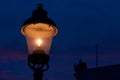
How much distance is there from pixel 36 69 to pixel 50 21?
751mm

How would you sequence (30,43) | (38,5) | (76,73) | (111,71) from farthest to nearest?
1. (76,73)
2. (111,71)
3. (38,5)
4. (30,43)

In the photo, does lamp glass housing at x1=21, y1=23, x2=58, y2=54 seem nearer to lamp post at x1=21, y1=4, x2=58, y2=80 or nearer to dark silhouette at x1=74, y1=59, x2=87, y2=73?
lamp post at x1=21, y1=4, x2=58, y2=80

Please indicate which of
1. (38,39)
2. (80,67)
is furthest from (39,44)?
(80,67)

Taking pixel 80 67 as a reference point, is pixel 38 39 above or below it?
below

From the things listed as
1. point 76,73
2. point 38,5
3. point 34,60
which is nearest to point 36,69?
point 34,60

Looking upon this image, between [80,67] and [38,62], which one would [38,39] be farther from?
[80,67]

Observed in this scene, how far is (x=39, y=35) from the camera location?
610 centimetres

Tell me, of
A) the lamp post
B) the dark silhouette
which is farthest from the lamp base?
the dark silhouette

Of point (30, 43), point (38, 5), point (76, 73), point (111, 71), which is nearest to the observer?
point (30, 43)

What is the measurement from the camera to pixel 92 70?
45156 mm

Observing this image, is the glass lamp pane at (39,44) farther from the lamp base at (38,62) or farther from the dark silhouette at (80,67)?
the dark silhouette at (80,67)

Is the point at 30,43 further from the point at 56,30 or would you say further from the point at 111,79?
the point at 111,79

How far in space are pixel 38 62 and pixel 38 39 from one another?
0.36 meters

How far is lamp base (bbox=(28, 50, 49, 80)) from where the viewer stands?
6.06 metres
